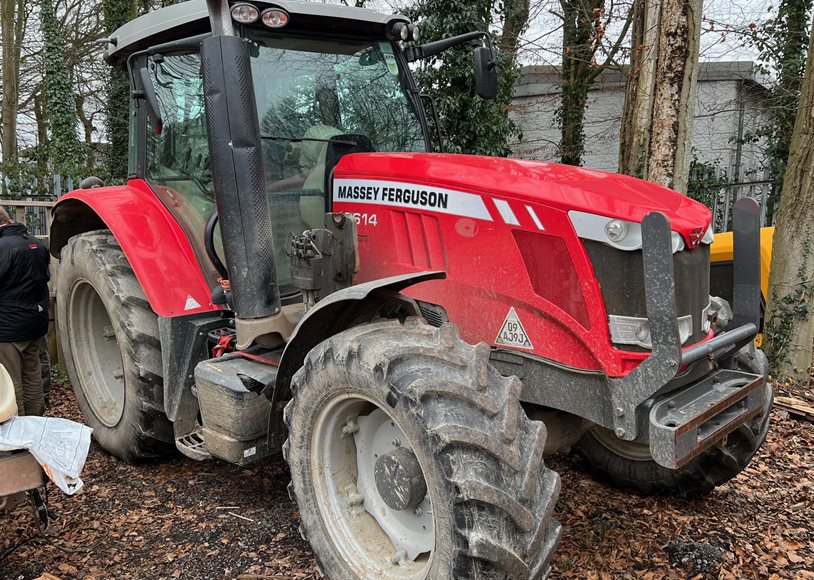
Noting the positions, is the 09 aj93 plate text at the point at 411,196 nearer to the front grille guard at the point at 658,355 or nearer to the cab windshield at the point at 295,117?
the cab windshield at the point at 295,117

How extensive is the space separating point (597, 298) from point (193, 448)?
231cm

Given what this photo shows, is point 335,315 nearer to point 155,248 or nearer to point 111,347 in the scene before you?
point 155,248

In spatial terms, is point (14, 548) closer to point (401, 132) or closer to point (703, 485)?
point (401, 132)

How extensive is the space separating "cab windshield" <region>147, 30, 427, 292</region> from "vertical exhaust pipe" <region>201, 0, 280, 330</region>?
363mm

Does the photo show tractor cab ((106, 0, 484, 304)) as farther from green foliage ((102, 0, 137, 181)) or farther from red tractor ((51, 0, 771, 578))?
green foliage ((102, 0, 137, 181))

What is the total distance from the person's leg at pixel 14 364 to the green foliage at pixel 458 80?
22.0 feet

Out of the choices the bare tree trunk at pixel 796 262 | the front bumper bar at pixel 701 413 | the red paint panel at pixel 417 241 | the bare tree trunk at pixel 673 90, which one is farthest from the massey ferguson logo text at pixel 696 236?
the bare tree trunk at pixel 796 262

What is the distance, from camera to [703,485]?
362 cm

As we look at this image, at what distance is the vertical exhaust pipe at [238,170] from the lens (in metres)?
3.04

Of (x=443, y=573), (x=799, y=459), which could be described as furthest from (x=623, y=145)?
(x=443, y=573)

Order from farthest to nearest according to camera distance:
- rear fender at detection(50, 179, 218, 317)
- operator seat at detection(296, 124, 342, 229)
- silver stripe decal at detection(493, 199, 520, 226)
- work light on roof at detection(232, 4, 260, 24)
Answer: rear fender at detection(50, 179, 218, 317) < operator seat at detection(296, 124, 342, 229) < work light on roof at detection(232, 4, 260, 24) < silver stripe decal at detection(493, 199, 520, 226)

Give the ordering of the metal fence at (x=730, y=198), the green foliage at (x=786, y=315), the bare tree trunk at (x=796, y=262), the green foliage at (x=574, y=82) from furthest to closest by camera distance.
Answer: the green foliage at (x=574, y=82), the metal fence at (x=730, y=198), the green foliage at (x=786, y=315), the bare tree trunk at (x=796, y=262)

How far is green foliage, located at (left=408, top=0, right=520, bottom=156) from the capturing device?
9.72 metres

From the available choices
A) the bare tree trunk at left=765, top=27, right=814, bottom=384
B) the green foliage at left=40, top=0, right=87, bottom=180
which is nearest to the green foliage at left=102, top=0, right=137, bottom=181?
the green foliage at left=40, top=0, right=87, bottom=180
